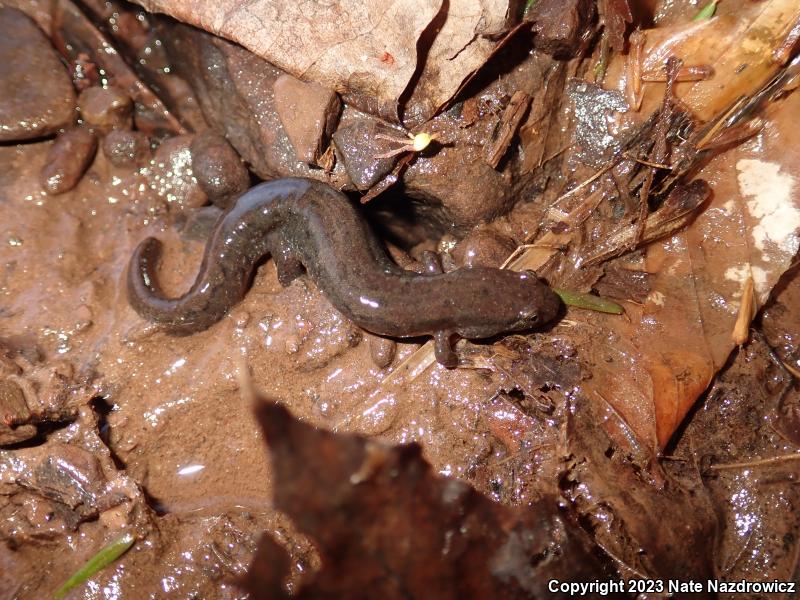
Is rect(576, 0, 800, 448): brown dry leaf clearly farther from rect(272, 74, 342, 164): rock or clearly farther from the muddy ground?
rect(272, 74, 342, 164): rock

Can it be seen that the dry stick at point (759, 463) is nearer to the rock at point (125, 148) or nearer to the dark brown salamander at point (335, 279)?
the dark brown salamander at point (335, 279)

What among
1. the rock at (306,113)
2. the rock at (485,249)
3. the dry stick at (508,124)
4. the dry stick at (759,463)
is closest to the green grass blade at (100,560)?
the rock at (306,113)

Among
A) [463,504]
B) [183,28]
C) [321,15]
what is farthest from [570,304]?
[183,28]

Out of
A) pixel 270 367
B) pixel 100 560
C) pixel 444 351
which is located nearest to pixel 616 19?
pixel 444 351

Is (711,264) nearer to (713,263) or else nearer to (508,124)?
(713,263)

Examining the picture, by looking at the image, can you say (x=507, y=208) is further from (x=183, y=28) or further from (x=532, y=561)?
(x=183, y=28)

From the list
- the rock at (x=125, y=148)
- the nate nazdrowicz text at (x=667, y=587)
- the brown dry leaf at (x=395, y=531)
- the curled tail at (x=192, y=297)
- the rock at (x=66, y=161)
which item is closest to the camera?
the brown dry leaf at (x=395, y=531)

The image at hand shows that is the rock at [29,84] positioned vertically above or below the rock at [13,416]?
above
